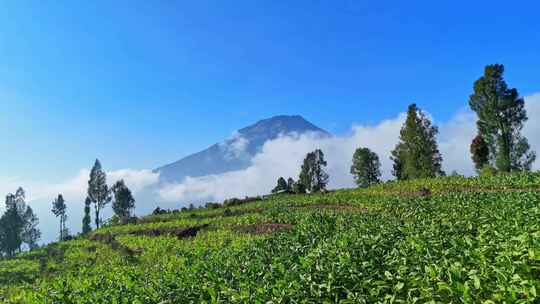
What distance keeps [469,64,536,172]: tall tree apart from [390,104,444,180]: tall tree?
237 inches

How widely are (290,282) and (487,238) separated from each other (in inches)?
158

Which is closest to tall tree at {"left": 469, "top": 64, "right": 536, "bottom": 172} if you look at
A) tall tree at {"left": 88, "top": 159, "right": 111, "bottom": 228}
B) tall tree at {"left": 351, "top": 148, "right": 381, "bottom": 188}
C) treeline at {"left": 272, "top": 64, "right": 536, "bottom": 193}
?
treeline at {"left": 272, "top": 64, "right": 536, "bottom": 193}

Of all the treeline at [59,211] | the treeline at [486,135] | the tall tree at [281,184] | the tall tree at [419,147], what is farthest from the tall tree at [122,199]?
the tall tree at [419,147]

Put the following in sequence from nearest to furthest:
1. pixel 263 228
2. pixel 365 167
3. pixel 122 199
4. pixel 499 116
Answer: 1. pixel 263 228
2. pixel 499 116
3. pixel 365 167
4. pixel 122 199

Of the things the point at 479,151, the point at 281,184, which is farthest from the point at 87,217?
the point at 479,151

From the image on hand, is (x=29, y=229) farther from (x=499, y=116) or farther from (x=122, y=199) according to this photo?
(x=499, y=116)

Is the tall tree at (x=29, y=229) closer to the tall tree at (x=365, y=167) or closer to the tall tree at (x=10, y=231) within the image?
the tall tree at (x=10, y=231)

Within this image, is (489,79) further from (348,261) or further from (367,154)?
(348,261)

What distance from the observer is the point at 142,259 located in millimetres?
21922

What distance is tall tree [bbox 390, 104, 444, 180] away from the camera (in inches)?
1978

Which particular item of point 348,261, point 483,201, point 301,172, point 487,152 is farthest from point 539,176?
point 301,172

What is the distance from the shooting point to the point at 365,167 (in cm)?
6756

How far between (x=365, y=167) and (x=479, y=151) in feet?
74.3

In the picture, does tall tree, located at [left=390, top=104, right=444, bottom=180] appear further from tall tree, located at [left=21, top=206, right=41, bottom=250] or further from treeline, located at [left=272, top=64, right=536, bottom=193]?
tall tree, located at [left=21, top=206, right=41, bottom=250]
